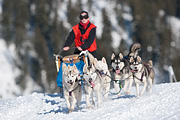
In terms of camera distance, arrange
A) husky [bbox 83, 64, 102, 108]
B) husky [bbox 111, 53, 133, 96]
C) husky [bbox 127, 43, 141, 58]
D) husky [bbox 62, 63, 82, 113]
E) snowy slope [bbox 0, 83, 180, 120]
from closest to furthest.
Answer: snowy slope [bbox 0, 83, 180, 120] < husky [bbox 62, 63, 82, 113] < husky [bbox 83, 64, 102, 108] < husky [bbox 111, 53, 133, 96] < husky [bbox 127, 43, 141, 58]

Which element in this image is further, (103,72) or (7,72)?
(7,72)

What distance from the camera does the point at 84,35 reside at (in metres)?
6.94

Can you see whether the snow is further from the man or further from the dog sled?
the dog sled

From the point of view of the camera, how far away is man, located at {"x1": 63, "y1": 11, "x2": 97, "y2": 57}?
6.74m

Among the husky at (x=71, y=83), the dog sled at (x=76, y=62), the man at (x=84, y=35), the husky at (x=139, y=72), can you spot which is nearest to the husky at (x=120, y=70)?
the husky at (x=139, y=72)

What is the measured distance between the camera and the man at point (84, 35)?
6.74 meters

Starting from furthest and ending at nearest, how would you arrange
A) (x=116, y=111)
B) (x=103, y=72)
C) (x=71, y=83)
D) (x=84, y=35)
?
(x=103, y=72) → (x=84, y=35) → (x=71, y=83) → (x=116, y=111)

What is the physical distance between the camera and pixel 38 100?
851 cm

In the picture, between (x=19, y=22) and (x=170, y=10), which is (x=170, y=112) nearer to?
(x=19, y=22)

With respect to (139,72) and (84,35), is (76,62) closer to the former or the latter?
(84,35)

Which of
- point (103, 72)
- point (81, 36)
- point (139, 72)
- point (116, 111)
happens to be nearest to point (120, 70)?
point (139, 72)

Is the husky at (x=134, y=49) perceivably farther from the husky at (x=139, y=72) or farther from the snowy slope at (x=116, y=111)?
the snowy slope at (x=116, y=111)

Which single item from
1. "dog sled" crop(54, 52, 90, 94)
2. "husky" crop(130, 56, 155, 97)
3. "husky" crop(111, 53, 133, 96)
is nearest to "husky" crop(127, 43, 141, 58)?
"husky" crop(111, 53, 133, 96)

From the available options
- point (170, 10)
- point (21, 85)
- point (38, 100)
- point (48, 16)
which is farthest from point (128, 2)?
point (38, 100)
